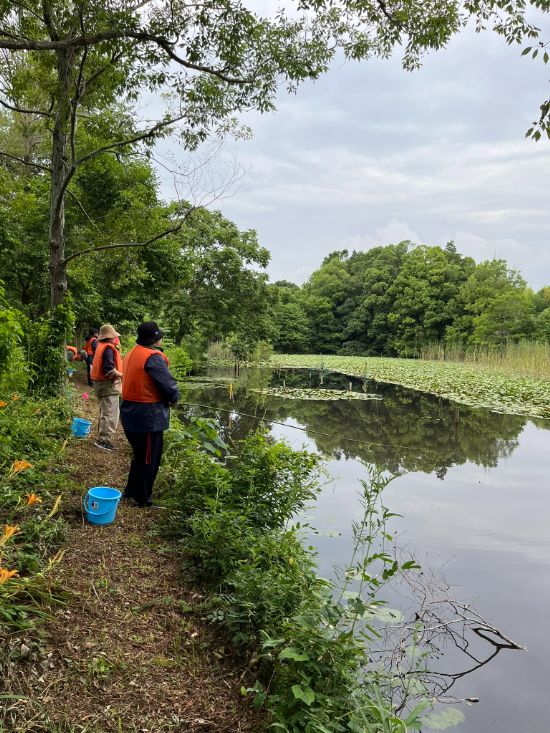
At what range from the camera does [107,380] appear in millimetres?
6598

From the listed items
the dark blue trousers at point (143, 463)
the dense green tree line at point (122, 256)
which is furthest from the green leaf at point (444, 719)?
the dense green tree line at point (122, 256)

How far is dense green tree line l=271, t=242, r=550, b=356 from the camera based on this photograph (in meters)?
37.5

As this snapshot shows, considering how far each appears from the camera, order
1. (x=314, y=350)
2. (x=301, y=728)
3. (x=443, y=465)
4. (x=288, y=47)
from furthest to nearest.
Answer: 1. (x=314, y=350)
2. (x=443, y=465)
3. (x=288, y=47)
4. (x=301, y=728)

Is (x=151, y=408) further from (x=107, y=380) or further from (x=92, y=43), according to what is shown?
(x=92, y=43)

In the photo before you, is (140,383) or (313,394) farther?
(313,394)

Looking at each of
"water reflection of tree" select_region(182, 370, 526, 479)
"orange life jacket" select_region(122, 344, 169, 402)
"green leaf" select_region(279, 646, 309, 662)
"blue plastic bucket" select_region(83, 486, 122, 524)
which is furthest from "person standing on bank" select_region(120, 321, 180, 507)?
"water reflection of tree" select_region(182, 370, 526, 479)

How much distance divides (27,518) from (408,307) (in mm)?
53100

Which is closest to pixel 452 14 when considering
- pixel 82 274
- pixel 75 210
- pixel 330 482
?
pixel 330 482

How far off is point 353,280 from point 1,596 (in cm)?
6463

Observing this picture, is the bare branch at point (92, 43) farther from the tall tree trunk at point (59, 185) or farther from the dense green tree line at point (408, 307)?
the dense green tree line at point (408, 307)

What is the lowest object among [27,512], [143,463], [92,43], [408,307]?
[27,512]

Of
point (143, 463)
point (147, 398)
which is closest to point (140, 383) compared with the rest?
point (147, 398)

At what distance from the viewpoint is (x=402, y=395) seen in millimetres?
18000

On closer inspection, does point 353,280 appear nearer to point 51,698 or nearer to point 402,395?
point 402,395
